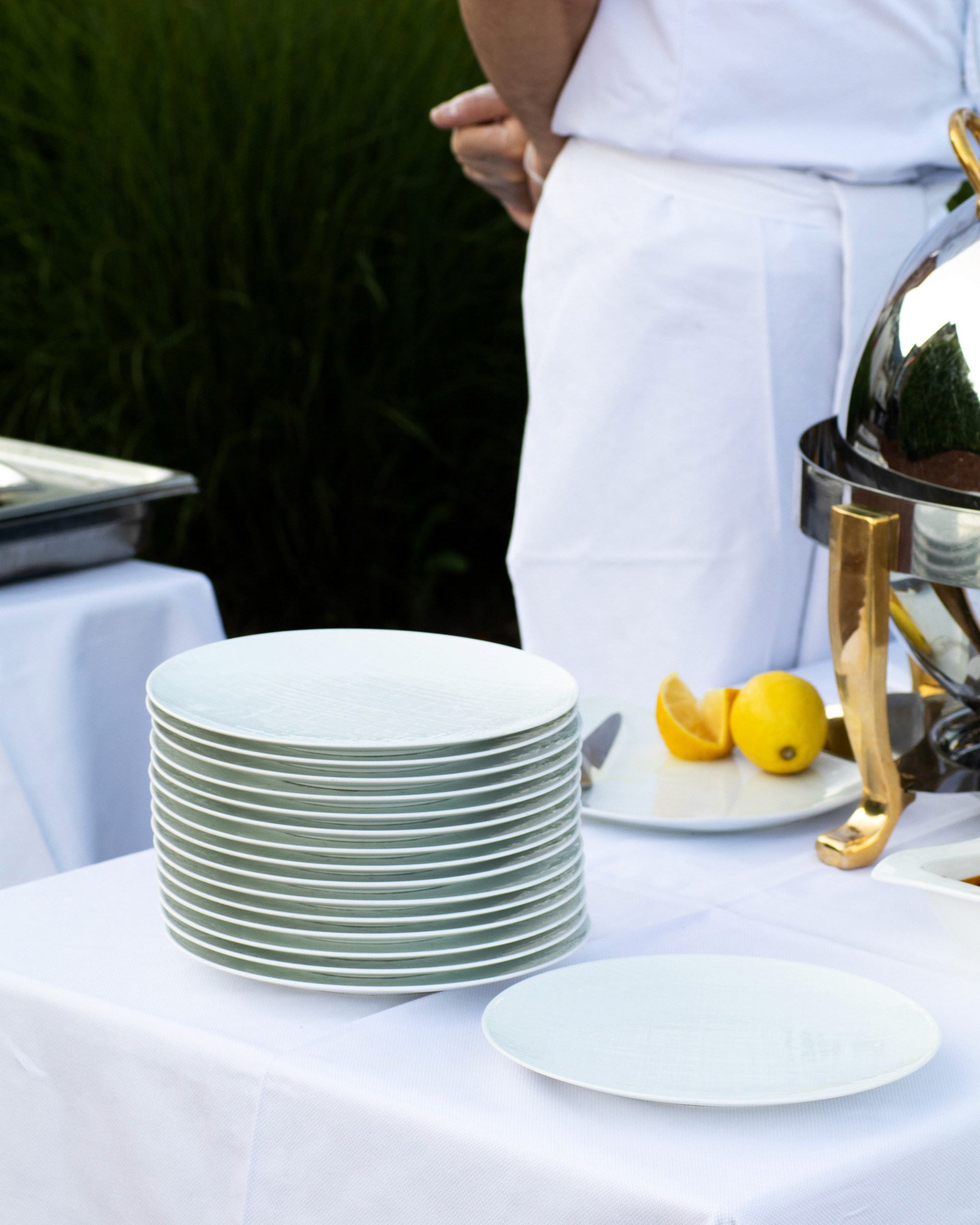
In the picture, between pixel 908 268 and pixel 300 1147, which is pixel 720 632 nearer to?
pixel 908 268

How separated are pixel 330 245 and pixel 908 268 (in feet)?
7.47

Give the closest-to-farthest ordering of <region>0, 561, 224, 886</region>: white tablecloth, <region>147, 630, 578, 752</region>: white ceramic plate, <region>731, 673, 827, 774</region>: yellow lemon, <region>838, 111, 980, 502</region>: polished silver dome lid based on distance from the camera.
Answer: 1. <region>147, 630, 578, 752</region>: white ceramic plate
2. <region>838, 111, 980, 502</region>: polished silver dome lid
3. <region>731, 673, 827, 774</region>: yellow lemon
4. <region>0, 561, 224, 886</region>: white tablecloth

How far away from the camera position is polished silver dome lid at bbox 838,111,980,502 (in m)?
0.75

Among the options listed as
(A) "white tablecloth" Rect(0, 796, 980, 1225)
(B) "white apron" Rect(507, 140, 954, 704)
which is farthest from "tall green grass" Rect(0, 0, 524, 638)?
(A) "white tablecloth" Rect(0, 796, 980, 1225)

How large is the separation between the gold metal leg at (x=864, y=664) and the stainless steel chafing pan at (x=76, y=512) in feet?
2.43

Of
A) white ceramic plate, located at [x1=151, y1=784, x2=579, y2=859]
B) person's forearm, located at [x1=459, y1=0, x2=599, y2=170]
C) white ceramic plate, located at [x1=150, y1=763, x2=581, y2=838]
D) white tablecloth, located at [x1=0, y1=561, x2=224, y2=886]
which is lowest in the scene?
white tablecloth, located at [x1=0, y1=561, x2=224, y2=886]

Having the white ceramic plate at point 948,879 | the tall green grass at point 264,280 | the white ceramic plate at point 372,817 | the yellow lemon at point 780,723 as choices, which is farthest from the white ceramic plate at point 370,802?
the tall green grass at point 264,280

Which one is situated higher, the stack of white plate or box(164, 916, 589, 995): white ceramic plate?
the stack of white plate

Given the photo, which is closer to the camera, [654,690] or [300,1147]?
[300,1147]

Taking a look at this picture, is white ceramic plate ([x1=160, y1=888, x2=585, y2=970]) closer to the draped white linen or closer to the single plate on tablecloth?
the draped white linen

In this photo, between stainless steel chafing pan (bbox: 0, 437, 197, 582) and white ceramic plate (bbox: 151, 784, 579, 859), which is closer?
white ceramic plate (bbox: 151, 784, 579, 859)

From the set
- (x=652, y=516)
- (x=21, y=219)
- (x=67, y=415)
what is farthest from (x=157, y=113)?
(x=652, y=516)

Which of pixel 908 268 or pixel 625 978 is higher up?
pixel 908 268

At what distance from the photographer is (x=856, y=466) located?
2.78 ft
